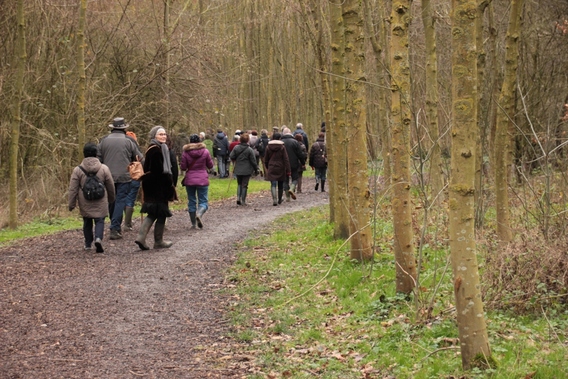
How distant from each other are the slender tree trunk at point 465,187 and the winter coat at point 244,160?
15.4 m

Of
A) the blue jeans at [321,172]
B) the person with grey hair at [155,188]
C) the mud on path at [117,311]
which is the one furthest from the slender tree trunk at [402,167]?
the blue jeans at [321,172]

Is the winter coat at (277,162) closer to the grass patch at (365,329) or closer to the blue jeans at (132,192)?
the blue jeans at (132,192)

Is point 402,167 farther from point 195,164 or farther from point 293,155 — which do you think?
point 293,155

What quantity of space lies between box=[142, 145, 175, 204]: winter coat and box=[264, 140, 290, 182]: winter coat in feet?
26.9

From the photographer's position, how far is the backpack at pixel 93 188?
12562mm

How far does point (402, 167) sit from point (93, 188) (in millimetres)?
6335

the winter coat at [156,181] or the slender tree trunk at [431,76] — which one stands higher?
the slender tree trunk at [431,76]

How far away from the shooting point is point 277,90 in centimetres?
4103

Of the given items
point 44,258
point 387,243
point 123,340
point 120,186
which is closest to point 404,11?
point 123,340

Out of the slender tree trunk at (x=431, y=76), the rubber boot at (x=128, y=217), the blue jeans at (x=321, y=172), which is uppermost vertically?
the slender tree trunk at (x=431, y=76)

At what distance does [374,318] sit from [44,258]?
22.6 ft

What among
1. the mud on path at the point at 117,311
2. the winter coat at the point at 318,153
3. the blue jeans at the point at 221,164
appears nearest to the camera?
the mud on path at the point at 117,311

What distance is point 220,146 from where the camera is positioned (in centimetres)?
3281

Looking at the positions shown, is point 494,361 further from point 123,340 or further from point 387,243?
point 387,243
